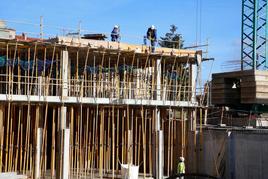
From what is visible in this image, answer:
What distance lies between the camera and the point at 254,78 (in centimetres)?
2448

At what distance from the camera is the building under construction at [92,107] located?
1886 centimetres

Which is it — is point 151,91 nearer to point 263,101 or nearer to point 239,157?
point 239,157

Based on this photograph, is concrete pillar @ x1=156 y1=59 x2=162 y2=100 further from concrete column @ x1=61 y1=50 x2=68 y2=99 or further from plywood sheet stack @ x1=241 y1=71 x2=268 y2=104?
plywood sheet stack @ x1=241 y1=71 x2=268 y2=104

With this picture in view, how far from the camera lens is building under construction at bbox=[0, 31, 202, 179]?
61.9ft

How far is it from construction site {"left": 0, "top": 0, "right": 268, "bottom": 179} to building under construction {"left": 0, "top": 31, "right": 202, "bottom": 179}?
0.16ft

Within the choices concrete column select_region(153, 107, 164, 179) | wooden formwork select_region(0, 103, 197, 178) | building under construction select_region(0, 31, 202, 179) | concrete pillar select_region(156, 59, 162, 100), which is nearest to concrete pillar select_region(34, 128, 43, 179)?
building under construction select_region(0, 31, 202, 179)

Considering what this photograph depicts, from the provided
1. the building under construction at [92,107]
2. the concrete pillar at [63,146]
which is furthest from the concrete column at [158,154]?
the concrete pillar at [63,146]

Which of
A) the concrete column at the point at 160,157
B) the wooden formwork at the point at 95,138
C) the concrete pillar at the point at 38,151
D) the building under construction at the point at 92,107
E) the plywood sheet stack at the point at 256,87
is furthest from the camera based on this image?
the plywood sheet stack at the point at 256,87

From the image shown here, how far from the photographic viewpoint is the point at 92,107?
21.5m

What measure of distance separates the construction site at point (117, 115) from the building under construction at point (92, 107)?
0.05m

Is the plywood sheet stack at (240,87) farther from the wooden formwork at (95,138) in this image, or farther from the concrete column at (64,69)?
the concrete column at (64,69)

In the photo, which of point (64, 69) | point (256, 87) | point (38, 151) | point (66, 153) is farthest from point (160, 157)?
point (256, 87)

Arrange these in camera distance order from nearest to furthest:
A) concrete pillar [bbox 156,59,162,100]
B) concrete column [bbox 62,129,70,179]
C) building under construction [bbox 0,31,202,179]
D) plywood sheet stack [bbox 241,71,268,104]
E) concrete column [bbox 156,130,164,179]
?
concrete column [bbox 62,129,70,179] → building under construction [bbox 0,31,202,179] → concrete column [bbox 156,130,164,179] → concrete pillar [bbox 156,59,162,100] → plywood sheet stack [bbox 241,71,268,104]

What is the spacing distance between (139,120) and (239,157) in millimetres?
5889
